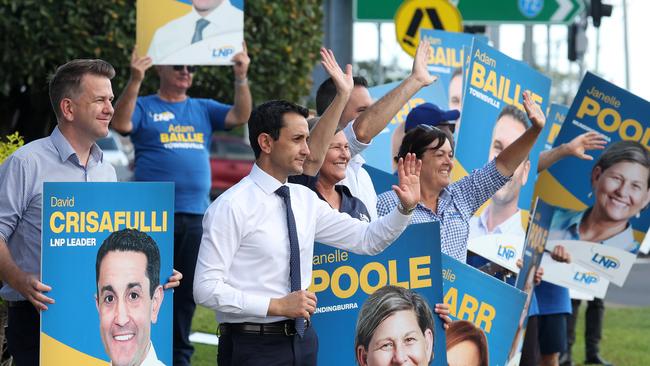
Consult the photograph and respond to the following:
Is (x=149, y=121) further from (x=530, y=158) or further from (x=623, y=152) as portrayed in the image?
(x=623, y=152)

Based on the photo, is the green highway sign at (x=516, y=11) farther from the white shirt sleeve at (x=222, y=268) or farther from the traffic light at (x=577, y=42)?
the white shirt sleeve at (x=222, y=268)

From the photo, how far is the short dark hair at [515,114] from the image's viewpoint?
24.6ft

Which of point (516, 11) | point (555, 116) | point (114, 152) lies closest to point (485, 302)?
point (555, 116)

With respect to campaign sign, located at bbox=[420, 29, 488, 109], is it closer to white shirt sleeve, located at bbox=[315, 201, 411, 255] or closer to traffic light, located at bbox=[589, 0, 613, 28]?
white shirt sleeve, located at bbox=[315, 201, 411, 255]

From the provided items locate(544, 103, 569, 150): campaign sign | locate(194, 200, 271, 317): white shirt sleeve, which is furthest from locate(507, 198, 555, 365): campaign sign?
locate(194, 200, 271, 317): white shirt sleeve

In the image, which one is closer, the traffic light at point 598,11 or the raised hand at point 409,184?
the raised hand at point 409,184

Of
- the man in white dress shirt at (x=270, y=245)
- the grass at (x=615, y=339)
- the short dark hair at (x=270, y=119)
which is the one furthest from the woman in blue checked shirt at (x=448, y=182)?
the grass at (x=615, y=339)

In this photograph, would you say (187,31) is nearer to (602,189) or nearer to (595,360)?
(602,189)

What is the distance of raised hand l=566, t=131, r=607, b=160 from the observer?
297 inches

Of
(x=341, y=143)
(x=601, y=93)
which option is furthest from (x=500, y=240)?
(x=341, y=143)

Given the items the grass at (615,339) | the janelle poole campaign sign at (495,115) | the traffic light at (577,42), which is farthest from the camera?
the traffic light at (577,42)

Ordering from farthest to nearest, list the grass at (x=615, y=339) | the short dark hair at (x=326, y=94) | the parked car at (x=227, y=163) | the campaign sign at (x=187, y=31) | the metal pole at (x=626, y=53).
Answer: the metal pole at (x=626, y=53) → the parked car at (x=227, y=163) → the grass at (x=615, y=339) → the campaign sign at (x=187, y=31) → the short dark hair at (x=326, y=94)

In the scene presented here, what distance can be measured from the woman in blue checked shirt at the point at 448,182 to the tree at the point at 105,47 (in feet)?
15.7

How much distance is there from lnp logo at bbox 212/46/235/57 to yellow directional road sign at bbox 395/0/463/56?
3.86 meters
